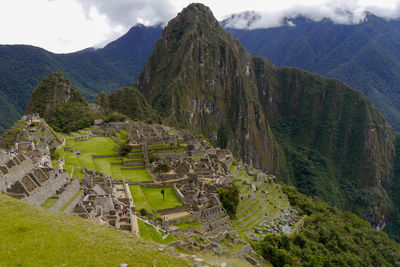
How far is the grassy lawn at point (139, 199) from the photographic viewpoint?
2819 cm

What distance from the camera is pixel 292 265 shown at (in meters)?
28.7

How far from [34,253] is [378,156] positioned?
203 meters

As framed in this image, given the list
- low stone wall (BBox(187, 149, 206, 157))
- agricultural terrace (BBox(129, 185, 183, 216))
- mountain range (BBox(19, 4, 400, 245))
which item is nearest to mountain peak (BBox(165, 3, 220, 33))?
mountain range (BBox(19, 4, 400, 245))

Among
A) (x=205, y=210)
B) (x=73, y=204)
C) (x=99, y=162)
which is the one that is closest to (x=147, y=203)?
(x=205, y=210)

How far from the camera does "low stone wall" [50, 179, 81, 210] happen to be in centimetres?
2047

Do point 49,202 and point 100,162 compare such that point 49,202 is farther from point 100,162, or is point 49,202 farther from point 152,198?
point 100,162

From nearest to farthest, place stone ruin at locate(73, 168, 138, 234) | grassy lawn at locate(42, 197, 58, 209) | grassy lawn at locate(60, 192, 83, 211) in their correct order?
grassy lawn at locate(42, 197, 58, 209)
stone ruin at locate(73, 168, 138, 234)
grassy lawn at locate(60, 192, 83, 211)

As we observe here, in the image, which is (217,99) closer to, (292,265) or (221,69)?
(221,69)

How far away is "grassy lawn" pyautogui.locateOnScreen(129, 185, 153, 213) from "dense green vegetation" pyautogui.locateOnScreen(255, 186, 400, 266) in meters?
11.5

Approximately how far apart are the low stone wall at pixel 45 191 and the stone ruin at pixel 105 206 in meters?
2.07

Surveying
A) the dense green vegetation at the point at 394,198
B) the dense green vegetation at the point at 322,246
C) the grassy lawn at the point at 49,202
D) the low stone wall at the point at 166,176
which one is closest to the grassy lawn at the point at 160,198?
the low stone wall at the point at 166,176

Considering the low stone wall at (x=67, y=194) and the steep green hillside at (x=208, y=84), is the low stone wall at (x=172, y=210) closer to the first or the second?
the low stone wall at (x=67, y=194)

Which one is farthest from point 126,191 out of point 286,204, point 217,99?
point 217,99

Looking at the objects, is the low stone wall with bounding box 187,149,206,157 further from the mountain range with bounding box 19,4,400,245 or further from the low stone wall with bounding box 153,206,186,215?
the mountain range with bounding box 19,4,400,245
